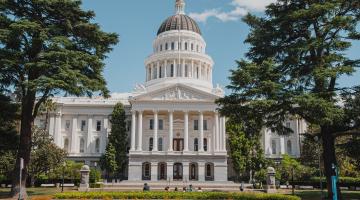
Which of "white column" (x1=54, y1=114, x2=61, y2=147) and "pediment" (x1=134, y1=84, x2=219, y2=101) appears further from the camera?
"white column" (x1=54, y1=114, x2=61, y2=147)

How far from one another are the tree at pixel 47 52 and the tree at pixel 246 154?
35.6 meters

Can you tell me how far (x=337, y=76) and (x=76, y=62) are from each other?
→ 60.9ft

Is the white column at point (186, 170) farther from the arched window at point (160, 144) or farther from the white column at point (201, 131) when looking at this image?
the arched window at point (160, 144)

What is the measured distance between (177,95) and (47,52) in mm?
39904

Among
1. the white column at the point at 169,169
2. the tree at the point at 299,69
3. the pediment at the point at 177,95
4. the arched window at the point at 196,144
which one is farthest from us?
the arched window at the point at 196,144

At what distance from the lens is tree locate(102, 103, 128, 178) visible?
6450 centimetres

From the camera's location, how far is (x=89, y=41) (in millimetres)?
30828

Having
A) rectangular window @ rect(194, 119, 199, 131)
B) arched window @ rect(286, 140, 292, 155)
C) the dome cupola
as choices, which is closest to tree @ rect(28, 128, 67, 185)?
rectangular window @ rect(194, 119, 199, 131)

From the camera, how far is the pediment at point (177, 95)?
66.4 m

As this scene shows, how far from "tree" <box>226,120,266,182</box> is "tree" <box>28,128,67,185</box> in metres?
27.3

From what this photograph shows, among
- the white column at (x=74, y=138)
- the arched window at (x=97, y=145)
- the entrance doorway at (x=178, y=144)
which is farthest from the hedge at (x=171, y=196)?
the white column at (x=74, y=138)

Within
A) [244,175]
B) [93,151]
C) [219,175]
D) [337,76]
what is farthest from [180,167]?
[337,76]

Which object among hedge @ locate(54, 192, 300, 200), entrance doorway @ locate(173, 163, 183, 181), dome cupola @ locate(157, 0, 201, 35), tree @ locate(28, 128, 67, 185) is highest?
dome cupola @ locate(157, 0, 201, 35)

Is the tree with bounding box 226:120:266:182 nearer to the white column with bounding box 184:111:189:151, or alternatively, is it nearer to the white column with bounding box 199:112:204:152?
the white column with bounding box 199:112:204:152
